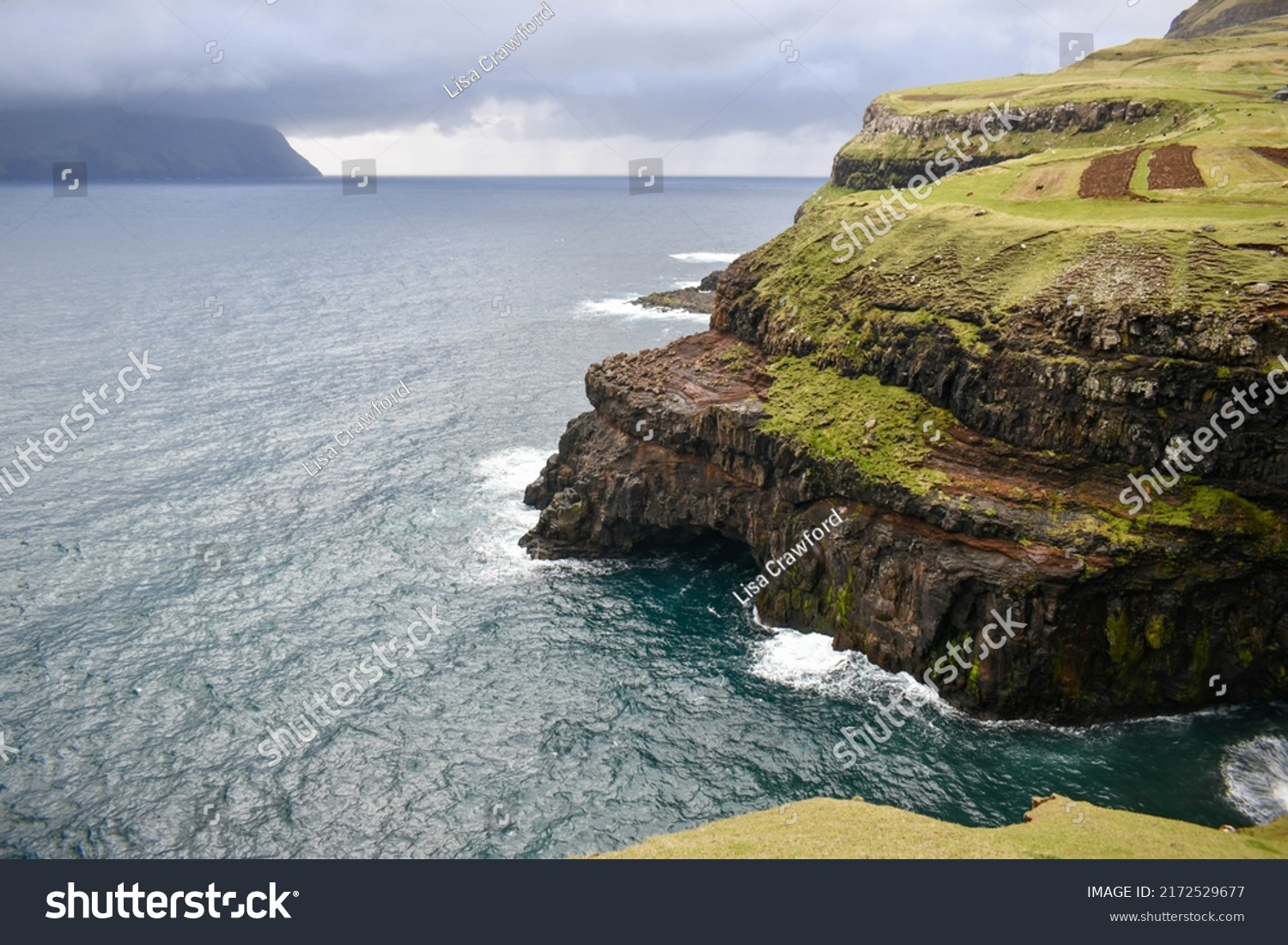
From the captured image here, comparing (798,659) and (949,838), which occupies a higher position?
(949,838)

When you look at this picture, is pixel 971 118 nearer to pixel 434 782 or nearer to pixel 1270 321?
pixel 1270 321

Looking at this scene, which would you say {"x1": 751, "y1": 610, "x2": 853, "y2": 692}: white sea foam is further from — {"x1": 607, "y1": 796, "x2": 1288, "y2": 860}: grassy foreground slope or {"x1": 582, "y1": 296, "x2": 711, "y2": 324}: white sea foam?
{"x1": 582, "y1": 296, "x2": 711, "y2": 324}: white sea foam

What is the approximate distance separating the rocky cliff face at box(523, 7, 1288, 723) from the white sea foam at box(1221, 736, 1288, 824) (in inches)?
146

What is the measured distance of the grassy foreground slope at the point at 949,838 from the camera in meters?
32.0

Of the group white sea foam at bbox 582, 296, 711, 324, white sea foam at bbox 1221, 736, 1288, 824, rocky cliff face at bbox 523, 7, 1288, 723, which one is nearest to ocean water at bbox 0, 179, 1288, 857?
white sea foam at bbox 1221, 736, 1288, 824

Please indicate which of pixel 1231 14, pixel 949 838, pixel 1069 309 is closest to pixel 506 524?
pixel 1069 309

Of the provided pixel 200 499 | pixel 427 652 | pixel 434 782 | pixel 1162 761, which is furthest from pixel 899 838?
pixel 200 499

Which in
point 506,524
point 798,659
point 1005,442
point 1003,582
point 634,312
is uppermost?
point 634,312

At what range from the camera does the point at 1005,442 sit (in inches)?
1983

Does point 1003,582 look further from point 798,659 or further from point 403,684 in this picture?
point 403,684

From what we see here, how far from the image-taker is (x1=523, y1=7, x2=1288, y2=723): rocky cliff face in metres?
44.9

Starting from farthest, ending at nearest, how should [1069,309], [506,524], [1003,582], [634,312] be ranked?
[634,312], [506,524], [1069,309], [1003,582]

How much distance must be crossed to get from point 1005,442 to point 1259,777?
20.0 m

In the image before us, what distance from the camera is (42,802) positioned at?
3994cm
